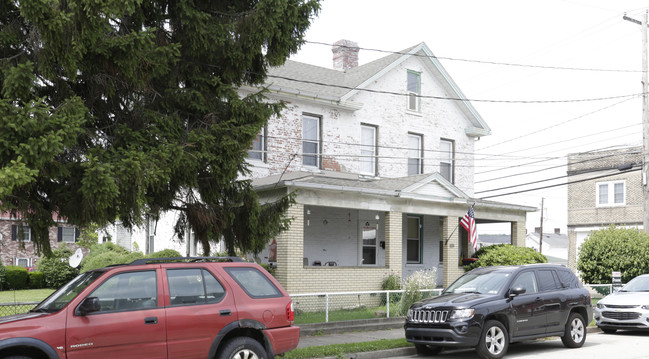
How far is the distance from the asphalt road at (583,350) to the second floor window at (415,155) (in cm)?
1181

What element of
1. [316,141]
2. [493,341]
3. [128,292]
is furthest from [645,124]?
[128,292]

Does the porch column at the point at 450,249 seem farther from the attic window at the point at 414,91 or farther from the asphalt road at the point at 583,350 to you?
the asphalt road at the point at 583,350

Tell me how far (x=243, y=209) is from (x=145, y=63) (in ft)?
12.6

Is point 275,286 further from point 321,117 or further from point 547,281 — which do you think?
point 321,117

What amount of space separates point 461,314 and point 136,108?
710 cm

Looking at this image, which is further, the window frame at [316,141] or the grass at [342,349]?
the window frame at [316,141]

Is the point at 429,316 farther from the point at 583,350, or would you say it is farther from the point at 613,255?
the point at 613,255

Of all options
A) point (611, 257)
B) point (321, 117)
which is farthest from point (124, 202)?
point (611, 257)

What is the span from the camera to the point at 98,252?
3061 cm

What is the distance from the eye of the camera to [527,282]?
41.2 ft

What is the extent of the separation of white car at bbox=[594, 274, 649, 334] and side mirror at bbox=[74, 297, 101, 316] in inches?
519

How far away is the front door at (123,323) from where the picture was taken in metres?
7.26

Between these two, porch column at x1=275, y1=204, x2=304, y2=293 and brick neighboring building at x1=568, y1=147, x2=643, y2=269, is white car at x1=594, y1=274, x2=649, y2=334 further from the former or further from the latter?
brick neighboring building at x1=568, y1=147, x2=643, y2=269

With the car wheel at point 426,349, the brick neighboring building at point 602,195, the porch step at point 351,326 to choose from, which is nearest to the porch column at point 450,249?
the porch step at point 351,326
